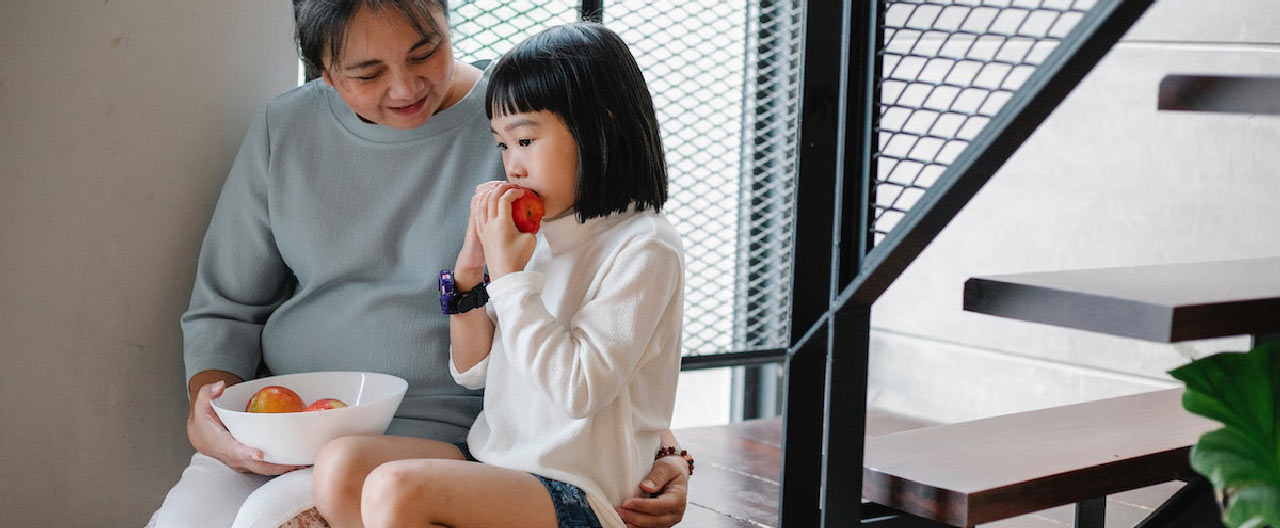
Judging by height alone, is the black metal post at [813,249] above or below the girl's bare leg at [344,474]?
above

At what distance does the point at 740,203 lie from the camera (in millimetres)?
2779

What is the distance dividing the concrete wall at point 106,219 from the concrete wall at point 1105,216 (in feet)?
5.85

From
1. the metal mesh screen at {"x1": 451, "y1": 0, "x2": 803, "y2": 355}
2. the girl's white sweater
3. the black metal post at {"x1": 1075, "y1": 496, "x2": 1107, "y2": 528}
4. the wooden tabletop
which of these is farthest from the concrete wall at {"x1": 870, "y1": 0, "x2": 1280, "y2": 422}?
the girl's white sweater

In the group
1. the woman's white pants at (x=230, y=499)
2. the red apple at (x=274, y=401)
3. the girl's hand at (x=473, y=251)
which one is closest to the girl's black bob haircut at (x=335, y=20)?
the girl's hand at (x=473, y=251)

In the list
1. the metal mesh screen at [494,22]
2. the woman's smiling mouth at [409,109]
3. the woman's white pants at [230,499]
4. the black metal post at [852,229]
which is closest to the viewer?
the black metal post at [852,229]

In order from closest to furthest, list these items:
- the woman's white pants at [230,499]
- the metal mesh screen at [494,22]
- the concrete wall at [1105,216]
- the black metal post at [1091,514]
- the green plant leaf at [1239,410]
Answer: the green plant leaf at [1239,410] < the woman's white pants at [230,499] < the black metal post at [1091,514] < the metal mesh screen at [494,22] < the concrete wall at [1105,216]

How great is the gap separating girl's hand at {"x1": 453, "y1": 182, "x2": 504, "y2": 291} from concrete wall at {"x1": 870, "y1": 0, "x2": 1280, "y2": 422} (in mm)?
1477

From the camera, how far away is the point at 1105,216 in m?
2.66

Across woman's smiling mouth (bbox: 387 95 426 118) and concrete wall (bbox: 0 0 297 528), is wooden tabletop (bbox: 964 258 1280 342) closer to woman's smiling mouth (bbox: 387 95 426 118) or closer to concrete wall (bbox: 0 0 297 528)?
woman's smiling mouth (bbox: 387 95 426 118)

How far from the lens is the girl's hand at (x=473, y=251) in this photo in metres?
1.44

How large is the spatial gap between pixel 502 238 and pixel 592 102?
0.64ft

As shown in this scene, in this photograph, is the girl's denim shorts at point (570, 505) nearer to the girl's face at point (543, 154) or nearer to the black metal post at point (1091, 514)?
the girl's face at point (543, 154)

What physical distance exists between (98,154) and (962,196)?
1.14 metres

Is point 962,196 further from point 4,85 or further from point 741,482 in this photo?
point 741,482
